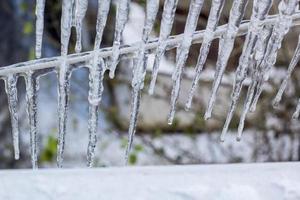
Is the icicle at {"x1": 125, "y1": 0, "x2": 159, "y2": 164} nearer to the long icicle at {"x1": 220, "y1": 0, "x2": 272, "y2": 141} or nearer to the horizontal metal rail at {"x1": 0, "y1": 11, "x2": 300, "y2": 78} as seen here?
the horizontal metal rail at {"x1": 0, "y1": 11, "x2": 300, "y2": 78}

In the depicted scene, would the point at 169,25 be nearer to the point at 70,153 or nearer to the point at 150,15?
the point at 150,15

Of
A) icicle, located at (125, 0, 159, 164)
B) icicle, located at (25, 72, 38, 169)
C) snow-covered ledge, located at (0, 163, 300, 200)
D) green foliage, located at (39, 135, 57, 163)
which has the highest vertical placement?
icicle, located at (125, 0, 159, 164)

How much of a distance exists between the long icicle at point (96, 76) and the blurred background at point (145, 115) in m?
1.22

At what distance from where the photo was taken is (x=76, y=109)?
3320mm

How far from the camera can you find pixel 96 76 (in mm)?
1107

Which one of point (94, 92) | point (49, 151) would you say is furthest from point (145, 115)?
point (94, 92)

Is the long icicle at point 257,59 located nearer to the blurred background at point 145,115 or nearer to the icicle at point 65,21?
the icicle at point 65,21

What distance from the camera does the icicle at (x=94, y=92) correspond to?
1.10 metres

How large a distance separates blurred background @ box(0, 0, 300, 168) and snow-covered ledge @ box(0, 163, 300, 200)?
1249 mm

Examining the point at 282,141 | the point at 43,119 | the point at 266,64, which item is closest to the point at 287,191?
the point at 266,64

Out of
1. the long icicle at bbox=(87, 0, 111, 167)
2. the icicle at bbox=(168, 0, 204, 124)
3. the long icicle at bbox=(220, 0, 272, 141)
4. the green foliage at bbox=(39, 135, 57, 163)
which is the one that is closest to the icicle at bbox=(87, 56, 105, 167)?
the long icicle at bbox=(87, 0, 111, 167)

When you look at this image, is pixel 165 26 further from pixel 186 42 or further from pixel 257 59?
pixel 257 59

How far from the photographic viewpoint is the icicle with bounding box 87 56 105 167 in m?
1.10

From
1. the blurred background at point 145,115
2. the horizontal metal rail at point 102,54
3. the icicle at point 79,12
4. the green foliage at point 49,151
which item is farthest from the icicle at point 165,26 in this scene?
the green foliage at point 49,151
